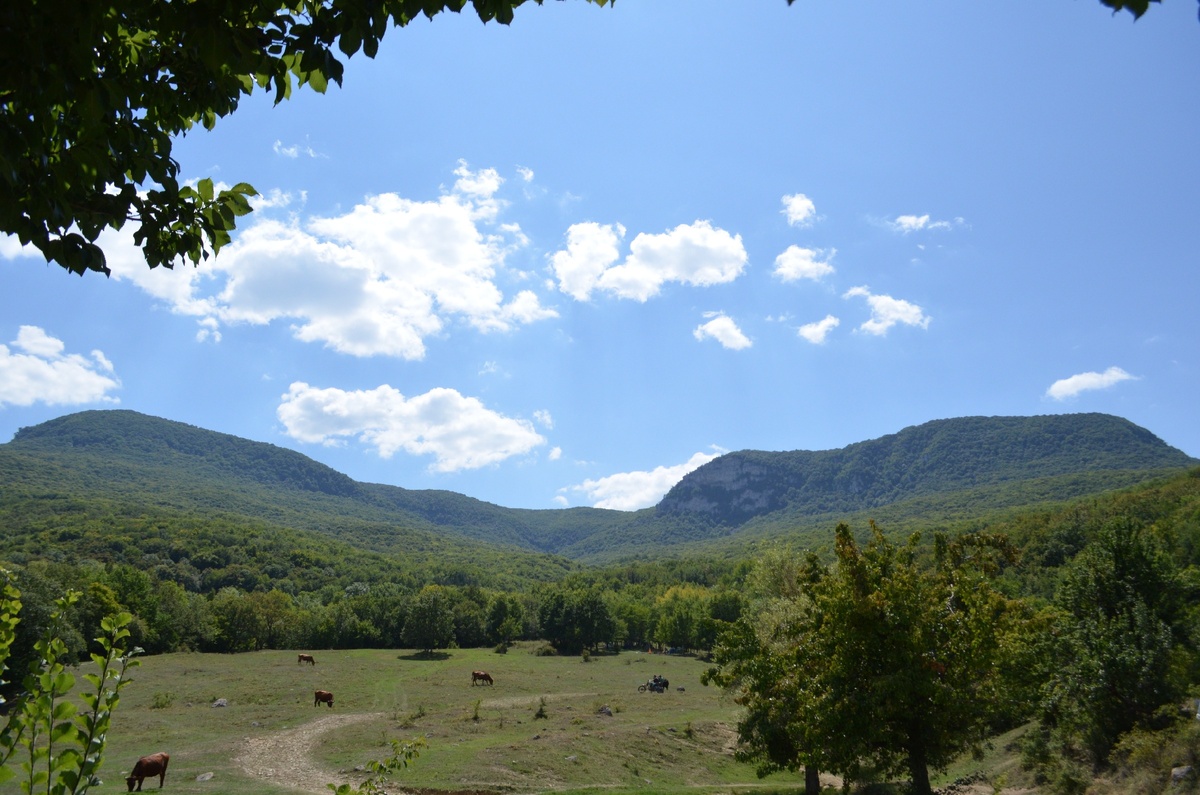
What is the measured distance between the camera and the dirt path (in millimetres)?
21703

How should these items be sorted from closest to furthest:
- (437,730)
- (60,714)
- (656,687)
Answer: (60,714), (437,730), (656,687)

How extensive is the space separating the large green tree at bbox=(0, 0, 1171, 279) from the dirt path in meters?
22.0

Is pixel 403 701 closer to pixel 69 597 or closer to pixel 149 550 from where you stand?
pixel 69 597

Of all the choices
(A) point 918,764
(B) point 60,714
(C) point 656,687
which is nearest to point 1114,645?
(A) point 918,764

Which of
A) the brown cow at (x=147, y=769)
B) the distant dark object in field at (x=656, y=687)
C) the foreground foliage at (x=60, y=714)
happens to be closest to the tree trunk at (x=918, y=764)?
the foreground foliage at (x=60, y=714)

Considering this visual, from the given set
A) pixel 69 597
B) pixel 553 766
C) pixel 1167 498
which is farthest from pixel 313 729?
pixel 1167 498

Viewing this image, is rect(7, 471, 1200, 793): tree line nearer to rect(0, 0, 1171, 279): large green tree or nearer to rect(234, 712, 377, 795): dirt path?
rect(0, 0, 1171, 279): large green tree

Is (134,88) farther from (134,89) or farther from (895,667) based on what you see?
(895,667)

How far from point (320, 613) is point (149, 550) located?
162ft

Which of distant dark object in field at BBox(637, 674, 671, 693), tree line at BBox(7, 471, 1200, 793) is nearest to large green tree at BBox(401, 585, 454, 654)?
distant dark object in field at BBox(637, 674, 671, 693)

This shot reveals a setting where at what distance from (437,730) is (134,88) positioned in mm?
34293

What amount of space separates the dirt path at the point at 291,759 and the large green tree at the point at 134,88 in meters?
22.0

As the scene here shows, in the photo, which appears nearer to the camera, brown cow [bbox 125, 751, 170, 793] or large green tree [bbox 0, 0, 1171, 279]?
large green tree [bbox 0, 0, 1171, 279]

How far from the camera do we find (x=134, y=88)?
116 inches
